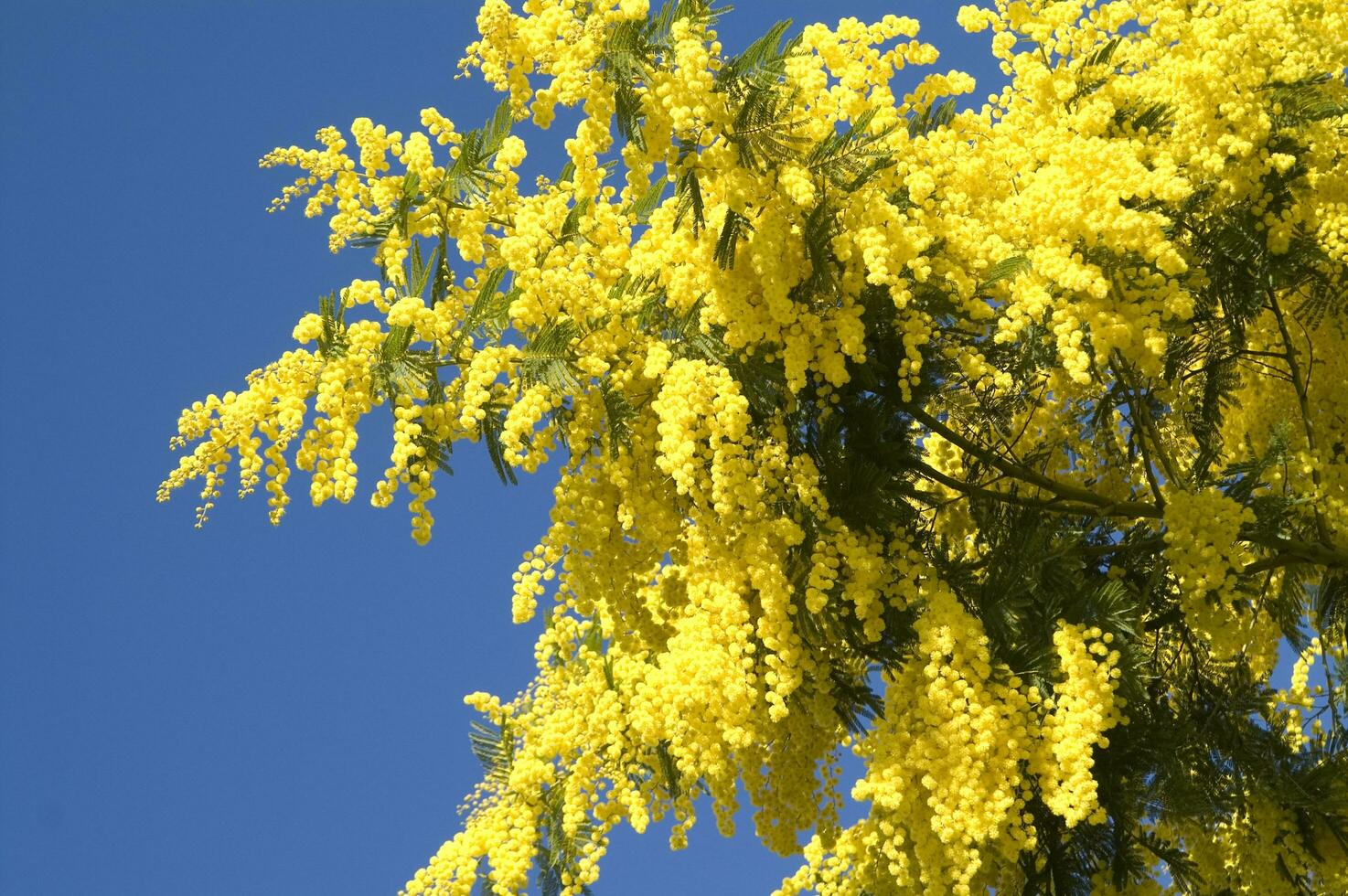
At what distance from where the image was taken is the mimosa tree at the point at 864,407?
6.28 metres

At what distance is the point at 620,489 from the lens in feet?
22.7

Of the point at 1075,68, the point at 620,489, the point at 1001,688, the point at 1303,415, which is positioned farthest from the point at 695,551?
the point at 1303,415

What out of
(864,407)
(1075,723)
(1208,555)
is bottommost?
(1075,723)

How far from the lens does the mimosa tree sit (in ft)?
20.6

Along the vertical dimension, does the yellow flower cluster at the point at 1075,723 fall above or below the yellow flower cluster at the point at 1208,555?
below

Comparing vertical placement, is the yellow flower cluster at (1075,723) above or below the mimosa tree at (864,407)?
below

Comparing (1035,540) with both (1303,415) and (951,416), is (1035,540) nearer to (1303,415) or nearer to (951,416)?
(951,416)

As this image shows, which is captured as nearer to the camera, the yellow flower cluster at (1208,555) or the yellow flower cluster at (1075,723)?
the yellow flower cluster at (1075,723)

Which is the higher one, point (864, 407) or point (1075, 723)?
point (864, 407)

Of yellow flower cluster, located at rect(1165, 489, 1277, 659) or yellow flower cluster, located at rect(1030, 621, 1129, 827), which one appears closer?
yellow flower cluster, located at rect(1030, 621, 1129, 827)

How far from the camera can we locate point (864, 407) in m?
7.21

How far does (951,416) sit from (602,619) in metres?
2.16

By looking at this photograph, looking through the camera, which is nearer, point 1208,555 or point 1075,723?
point 1075,723

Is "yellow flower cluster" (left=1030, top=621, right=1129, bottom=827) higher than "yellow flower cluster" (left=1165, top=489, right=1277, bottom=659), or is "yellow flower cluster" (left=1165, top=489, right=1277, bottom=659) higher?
"yellow flower cluster" (left=1165, top=489, right=1277, bottom=659)
